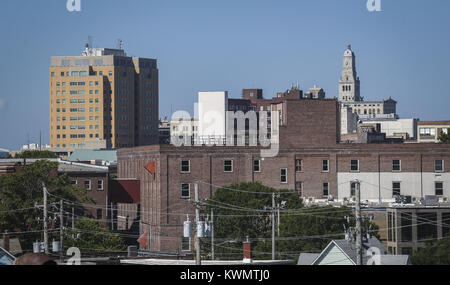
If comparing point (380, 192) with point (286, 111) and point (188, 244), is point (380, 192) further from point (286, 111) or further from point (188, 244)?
point (188, 244)

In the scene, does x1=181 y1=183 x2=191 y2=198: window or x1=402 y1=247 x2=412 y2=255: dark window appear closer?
x1=402 y1=247 x2=412 y2=255: dark window

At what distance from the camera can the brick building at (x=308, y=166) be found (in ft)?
339

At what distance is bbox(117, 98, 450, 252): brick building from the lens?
103188 mm

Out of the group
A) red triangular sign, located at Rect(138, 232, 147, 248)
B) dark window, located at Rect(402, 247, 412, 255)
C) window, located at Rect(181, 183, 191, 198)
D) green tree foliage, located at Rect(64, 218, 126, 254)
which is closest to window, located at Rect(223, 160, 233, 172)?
window, located at Rect(181, 183, 191, 198)

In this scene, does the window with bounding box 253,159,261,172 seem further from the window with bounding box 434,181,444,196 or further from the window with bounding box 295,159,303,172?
the window with bounding box 434,181,444,196

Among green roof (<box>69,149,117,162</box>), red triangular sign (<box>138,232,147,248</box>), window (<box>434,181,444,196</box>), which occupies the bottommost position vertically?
red triangular sign (<box>138,232,147,248</box>)

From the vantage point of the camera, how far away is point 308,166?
105812mm

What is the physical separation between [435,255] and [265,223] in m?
27.3

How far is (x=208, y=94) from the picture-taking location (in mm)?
144000

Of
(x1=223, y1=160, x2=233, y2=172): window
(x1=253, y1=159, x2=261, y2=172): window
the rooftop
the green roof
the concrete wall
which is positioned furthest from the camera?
the green roof

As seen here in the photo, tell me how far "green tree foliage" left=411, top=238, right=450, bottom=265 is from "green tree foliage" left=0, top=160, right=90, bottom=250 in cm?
3367

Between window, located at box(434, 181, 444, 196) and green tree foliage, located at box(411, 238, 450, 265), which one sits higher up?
window, located at box(434, 181, 444, 196)

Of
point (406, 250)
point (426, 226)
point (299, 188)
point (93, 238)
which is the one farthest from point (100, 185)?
point (406, 250)
